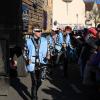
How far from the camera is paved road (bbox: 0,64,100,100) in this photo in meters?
12.2

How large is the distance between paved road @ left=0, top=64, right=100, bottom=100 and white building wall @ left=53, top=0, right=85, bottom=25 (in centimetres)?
6936

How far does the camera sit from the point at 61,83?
1503 cm

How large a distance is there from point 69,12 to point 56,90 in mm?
80588

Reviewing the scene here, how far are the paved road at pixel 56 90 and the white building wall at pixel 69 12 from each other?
6936 cm

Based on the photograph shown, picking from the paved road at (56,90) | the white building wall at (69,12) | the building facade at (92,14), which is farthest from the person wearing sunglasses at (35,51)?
the building facade at (92,14)

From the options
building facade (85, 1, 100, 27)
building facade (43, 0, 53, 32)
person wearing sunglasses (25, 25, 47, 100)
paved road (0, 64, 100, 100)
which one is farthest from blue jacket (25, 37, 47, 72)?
building facade (85, 1, 100, 27)

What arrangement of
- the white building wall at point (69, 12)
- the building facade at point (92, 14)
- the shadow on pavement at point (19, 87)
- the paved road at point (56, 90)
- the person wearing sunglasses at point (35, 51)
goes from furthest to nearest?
1. the building facade at point (92, 14)
2. the white building wall at point (69, 12)
3. the shadow on pavement at point (19, 87)
4. the paved road at point (56, 90)
5. the person wearing sunglasses at point (35, 51)

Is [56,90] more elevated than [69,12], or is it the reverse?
[69,12]

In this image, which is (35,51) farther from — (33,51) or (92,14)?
(92,14)

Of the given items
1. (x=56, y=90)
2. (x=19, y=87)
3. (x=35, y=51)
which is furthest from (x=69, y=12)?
(x=35, y=51)

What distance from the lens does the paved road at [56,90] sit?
12234mm

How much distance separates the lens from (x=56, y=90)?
13.5m

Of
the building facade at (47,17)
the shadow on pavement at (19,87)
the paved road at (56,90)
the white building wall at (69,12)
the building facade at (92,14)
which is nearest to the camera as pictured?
the paved road at (56,90)

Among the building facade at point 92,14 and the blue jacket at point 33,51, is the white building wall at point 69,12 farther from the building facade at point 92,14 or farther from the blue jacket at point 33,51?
the blue jacket at point 33,51
